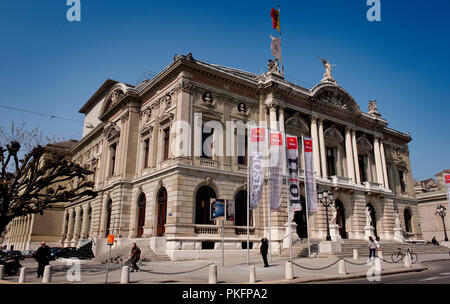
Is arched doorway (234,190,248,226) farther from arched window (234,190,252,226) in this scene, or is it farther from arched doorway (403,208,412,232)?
arched doorway (403,208,412,232)

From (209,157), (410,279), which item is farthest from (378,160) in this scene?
(410,279)

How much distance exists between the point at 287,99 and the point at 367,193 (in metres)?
13.7

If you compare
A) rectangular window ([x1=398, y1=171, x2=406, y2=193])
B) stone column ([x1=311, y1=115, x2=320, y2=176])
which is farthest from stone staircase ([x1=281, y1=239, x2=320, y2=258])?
rectangular window ([x1=398, y1=171, x2=406, y2=193])

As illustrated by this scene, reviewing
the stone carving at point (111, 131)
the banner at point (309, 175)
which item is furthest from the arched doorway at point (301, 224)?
the stone carving at point (111, 131)

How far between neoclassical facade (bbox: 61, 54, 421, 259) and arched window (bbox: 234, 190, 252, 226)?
84 millimetres

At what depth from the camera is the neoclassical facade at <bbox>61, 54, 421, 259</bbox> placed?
85.3 feet

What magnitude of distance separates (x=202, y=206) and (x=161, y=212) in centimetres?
360

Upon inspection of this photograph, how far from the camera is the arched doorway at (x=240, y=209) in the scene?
91.3ft

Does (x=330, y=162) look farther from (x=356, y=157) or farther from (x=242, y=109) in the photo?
(x=242, y=109)

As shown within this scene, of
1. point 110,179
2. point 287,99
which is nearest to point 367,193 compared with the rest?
point 287,99

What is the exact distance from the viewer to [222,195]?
27031 millimetres

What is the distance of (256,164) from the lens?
21953 mm

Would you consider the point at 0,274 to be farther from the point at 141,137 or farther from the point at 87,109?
the point at 87,109

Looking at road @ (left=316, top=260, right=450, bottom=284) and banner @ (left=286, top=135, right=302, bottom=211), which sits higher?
banner @ (left=286, top=135, right=302, bottom=211)
